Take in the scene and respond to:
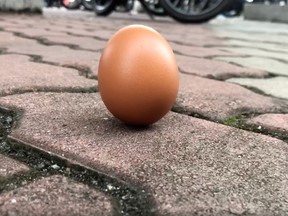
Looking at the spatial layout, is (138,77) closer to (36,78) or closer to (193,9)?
(36,78)

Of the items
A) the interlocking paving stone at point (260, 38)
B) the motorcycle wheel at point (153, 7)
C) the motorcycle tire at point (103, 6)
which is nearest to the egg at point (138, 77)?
the interlocking paving stone at point (260, 38)

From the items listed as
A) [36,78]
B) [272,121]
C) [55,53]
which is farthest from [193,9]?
[272,121]

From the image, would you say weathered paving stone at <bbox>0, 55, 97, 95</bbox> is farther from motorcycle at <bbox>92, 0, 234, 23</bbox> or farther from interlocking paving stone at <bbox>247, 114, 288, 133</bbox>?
motorcycle at <bbox>92, 0, 234, 23</bbox>

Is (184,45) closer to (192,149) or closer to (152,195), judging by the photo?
(192,149)

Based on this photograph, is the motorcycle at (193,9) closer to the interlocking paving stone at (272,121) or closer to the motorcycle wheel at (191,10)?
the motorcycle wheel at (191,10)

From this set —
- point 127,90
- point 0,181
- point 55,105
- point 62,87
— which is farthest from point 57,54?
point 0,181

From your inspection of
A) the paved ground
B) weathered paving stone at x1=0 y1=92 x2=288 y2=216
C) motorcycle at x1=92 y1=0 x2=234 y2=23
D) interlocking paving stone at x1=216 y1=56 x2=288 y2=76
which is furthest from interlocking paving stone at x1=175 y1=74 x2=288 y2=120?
motorcycle at x1=92 y1=0 x2=234 y2=23
